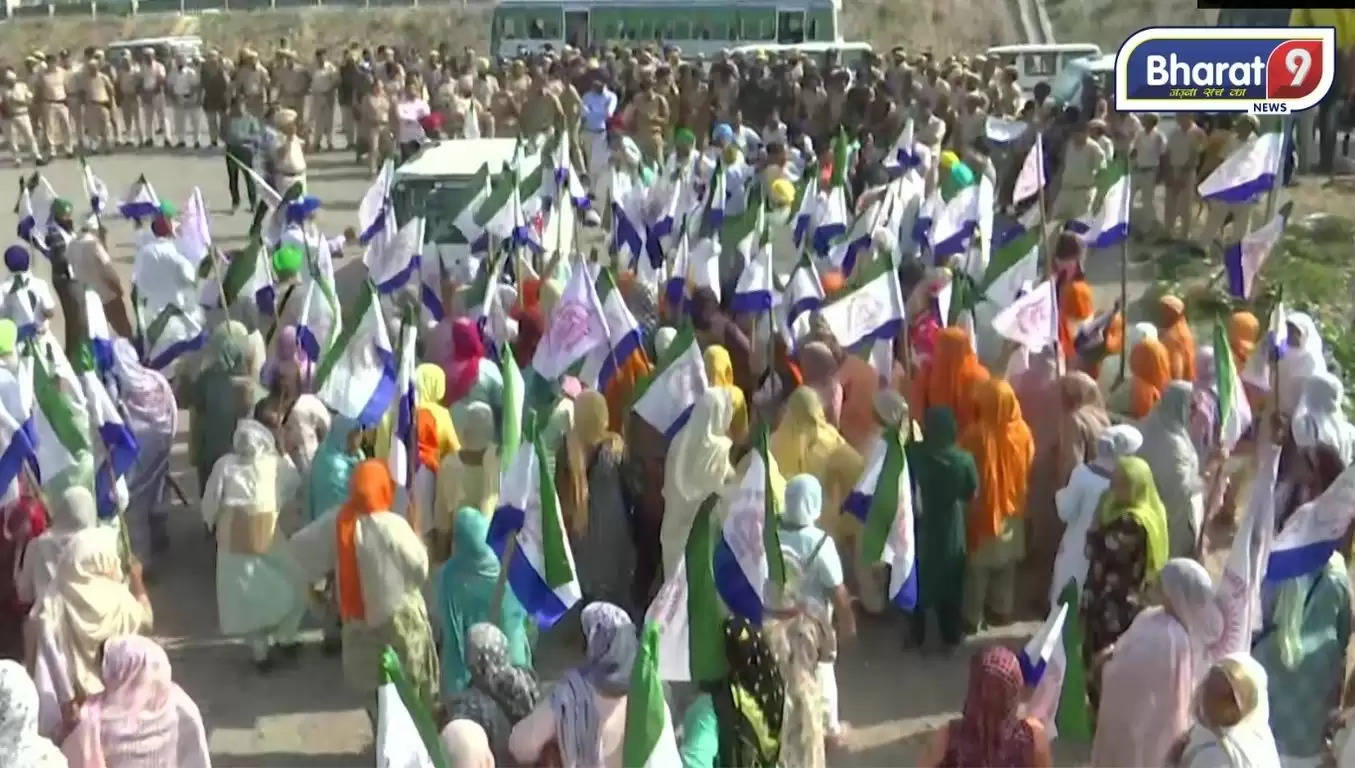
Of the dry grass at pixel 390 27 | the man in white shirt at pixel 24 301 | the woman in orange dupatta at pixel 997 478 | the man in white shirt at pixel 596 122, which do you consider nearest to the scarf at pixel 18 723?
the woman in orange dupatta at pixel 997 478

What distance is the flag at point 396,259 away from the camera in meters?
9.77

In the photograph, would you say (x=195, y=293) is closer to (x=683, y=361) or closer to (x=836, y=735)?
(x=683, y=361)

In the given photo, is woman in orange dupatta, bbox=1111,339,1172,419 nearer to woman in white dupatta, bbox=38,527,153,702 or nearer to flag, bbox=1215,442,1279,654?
flag, bbox=1215,442,1279,654

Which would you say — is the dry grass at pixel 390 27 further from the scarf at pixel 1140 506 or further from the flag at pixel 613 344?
the scarf at pixel 1140 506

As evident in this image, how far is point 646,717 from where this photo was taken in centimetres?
420

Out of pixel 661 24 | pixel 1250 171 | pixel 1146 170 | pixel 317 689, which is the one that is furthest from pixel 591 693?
pixel 661 24

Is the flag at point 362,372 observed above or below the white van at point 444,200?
below

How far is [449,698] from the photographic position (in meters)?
5.75

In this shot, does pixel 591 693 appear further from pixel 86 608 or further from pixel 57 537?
pixel 57 537

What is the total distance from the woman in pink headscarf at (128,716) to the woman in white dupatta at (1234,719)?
3095 millimetres

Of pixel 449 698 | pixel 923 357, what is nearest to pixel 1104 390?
pixel 923 357

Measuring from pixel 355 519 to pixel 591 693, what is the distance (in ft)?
5.53

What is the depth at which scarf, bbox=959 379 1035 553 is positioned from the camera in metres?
6.81

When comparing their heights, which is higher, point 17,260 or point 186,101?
point 186,101
